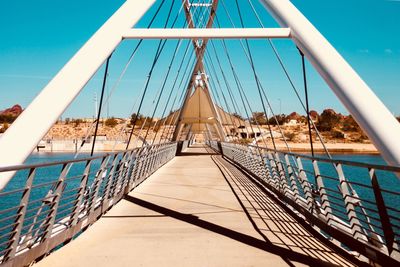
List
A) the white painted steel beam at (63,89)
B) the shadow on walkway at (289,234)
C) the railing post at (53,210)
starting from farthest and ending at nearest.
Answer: the white painted steel beam at (63,89) < the railing post at (53,210) < the shadow on walkway at (289,234)

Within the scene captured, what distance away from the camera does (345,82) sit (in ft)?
19.5

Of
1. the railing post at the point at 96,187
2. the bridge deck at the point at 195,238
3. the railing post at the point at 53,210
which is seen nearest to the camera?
the bridge deck at the point at 195,238

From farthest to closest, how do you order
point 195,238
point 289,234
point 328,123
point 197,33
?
point 328,123
point 197,33
point 289,234
point 195,238

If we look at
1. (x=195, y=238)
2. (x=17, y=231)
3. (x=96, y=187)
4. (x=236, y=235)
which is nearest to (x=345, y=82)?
(x=236, y=235)

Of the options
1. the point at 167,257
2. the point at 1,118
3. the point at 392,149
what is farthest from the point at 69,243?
the point at 1,118

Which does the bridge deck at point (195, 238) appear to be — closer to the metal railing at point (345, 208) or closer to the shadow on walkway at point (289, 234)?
the shadow on walkway at point (289, 234)

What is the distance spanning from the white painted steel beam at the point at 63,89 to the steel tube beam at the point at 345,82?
244 cm

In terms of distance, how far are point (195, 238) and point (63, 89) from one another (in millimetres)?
2886

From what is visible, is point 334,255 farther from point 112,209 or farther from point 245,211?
point 112,209

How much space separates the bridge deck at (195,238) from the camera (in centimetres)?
471

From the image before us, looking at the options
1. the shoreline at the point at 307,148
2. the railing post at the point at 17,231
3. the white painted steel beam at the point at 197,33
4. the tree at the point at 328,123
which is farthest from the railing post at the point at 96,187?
the tree at the point at 328,123

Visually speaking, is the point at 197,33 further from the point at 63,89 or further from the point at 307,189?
the point at 307,189

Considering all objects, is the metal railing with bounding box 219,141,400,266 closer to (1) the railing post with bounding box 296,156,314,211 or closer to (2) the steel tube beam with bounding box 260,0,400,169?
(1) the railing post with bounding box 296,156,314,211

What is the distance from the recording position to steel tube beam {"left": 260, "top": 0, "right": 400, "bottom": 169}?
529cm
